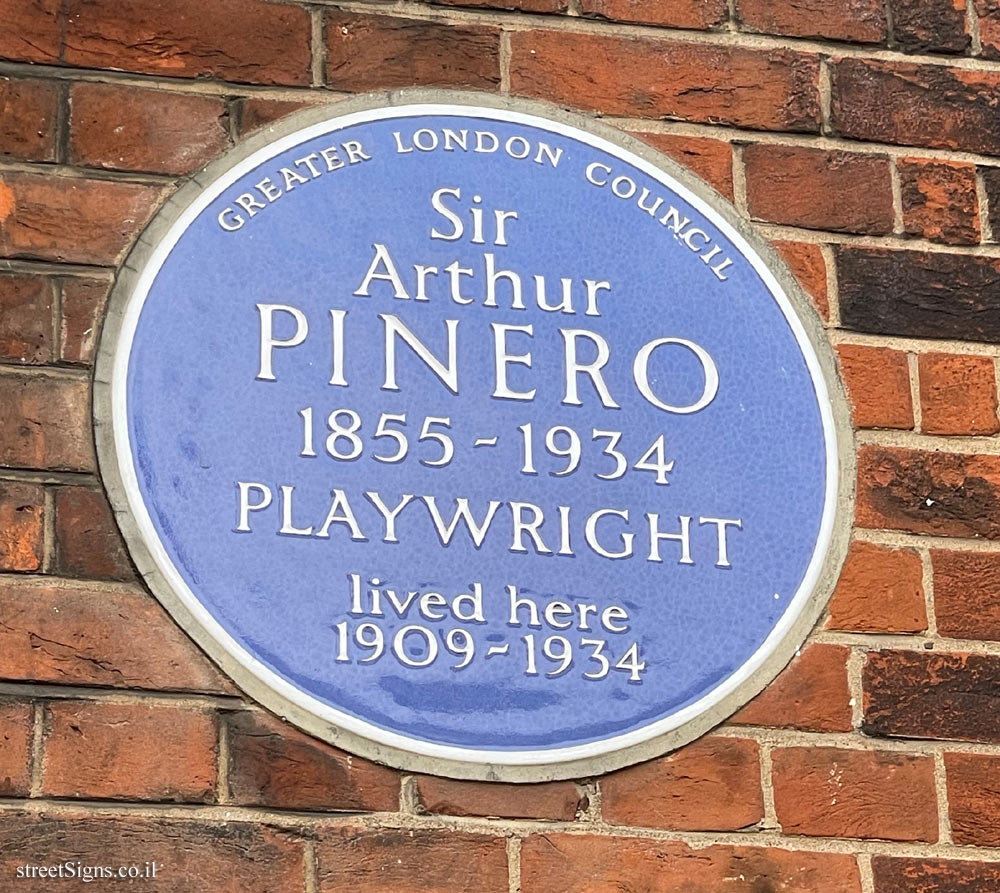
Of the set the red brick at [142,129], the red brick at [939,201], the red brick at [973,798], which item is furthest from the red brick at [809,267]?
the red brick at [142,129]

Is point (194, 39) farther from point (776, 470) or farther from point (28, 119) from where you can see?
point (776, 470)

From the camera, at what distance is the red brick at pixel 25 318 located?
2176 millimetres

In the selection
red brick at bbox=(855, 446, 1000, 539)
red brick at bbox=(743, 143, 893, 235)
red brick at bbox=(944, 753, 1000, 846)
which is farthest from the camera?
red brick at bbox=(743, 143, 893, 235)

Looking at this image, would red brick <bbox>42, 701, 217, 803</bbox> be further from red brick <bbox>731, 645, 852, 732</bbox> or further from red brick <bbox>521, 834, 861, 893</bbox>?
red brick <bbox>731, 645, 852, 732</bbox>

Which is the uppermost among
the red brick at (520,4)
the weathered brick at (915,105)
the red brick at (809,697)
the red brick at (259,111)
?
the red brick at (520,4)

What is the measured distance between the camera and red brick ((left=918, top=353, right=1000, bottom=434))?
2373 millimetres

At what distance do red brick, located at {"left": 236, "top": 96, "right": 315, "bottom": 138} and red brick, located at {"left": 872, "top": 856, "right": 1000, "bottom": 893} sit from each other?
0.94 m

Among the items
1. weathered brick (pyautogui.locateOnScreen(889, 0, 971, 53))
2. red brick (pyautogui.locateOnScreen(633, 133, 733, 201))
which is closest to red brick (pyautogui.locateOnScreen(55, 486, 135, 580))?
red brick (pyautogui.locateOnScreen(633, 133, 733, 201))

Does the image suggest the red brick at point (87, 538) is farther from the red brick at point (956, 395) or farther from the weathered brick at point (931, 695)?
the red brick at point (956, 395)

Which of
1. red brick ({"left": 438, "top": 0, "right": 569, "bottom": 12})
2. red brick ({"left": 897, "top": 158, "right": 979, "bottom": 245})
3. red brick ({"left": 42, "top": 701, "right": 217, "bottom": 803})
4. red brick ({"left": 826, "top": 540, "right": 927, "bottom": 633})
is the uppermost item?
red brick ({"left": 438, "top": 0, "right": 569, "bottom": 12})

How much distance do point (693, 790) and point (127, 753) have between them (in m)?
0.53

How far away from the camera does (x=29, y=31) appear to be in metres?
2.31

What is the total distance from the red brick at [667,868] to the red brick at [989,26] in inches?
37.3

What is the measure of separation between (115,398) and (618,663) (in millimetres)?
538
